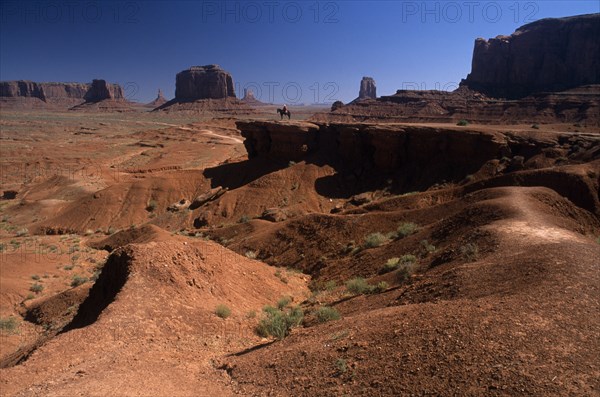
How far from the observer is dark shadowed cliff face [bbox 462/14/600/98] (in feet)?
208

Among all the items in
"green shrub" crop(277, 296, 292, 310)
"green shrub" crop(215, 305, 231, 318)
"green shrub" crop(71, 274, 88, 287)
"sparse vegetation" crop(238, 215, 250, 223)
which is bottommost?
"green shrub" crop(71, 274, 88, 287)

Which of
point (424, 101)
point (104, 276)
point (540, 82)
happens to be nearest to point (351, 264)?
point (104, 276)

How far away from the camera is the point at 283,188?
3091 centimetres

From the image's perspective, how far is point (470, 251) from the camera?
36.0 feet

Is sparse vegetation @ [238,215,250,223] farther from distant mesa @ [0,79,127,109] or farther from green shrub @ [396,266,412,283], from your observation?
distant mesa @ [0,79,127,109]

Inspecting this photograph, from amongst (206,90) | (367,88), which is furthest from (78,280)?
(367,88)

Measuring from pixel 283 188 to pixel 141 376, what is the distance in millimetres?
24669

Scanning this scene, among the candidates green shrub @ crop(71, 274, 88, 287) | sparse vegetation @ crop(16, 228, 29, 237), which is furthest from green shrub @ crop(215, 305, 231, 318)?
sparse vegetation @ crop(16, 228, 29, 237)

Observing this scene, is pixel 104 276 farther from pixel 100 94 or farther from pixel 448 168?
pixel 100 94

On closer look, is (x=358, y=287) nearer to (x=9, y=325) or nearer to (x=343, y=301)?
(x=343, y=301)

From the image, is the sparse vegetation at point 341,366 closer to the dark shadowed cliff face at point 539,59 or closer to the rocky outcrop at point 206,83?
the dark shadowed cliff face at point 539,59

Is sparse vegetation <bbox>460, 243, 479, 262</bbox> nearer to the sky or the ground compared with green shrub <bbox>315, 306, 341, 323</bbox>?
nearer to the sky

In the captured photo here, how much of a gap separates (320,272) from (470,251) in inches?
266

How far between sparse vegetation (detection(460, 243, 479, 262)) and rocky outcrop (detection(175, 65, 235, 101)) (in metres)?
144
